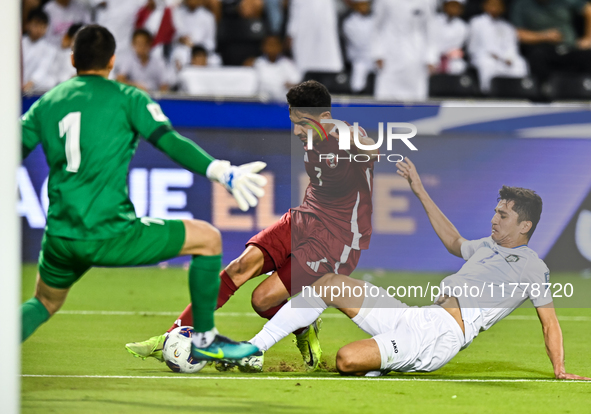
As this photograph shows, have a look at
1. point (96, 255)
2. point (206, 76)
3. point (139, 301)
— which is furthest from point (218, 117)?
point (96, 255)

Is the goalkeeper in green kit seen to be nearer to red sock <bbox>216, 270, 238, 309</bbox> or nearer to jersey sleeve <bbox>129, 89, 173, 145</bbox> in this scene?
jersey sleeve <bbox>129, 89, 173, 145</bbox>

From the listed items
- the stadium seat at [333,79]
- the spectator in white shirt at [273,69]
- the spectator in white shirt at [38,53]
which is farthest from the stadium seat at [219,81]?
the spectator in white shirt at [38,53]

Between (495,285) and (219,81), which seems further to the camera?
(219,81)

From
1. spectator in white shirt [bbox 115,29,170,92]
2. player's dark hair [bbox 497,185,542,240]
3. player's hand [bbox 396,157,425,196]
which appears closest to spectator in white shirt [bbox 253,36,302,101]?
spectator in white shirt [bbox 115,29,170,92]

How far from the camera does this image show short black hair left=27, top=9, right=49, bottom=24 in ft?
33.3

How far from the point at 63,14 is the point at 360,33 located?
408cm

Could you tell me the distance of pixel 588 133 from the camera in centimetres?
821

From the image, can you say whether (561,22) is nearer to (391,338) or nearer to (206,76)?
(206,76)

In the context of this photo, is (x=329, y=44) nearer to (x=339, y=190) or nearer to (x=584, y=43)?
(x=584, y=43)

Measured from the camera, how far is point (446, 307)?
15.9 feet

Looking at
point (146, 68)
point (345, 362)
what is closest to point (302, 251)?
point (345, 362)

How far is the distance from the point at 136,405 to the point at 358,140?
7.40 ft

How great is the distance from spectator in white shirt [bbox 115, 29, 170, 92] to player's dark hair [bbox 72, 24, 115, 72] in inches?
246

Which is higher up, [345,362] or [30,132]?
[30,132]
